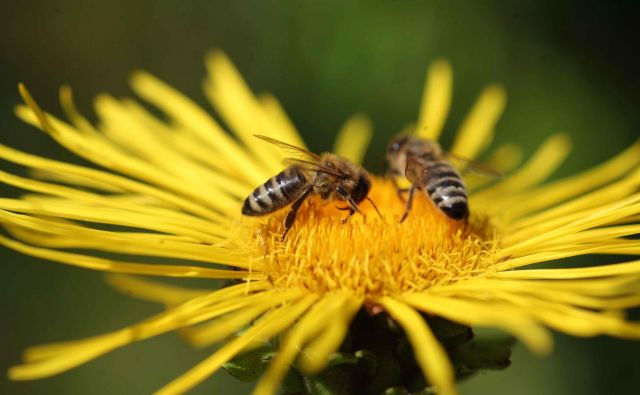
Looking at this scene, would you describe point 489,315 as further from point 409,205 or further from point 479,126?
point 479,126

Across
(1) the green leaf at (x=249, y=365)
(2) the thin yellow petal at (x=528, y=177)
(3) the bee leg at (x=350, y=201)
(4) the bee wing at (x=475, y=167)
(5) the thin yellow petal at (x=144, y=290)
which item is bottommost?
(1) the green leaf at (x=249, y=365)

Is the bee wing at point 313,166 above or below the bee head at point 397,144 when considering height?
below

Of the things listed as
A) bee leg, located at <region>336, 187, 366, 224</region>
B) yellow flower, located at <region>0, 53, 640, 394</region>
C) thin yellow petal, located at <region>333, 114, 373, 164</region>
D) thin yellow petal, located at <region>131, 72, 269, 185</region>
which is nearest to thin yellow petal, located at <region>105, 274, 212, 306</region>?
yellow flower, located at <region>0, 53, 640, 394</region>

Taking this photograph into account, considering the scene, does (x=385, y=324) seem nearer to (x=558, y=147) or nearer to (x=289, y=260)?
(x=289, y=260)

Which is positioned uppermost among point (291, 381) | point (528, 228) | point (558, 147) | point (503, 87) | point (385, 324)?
point (503, 87)

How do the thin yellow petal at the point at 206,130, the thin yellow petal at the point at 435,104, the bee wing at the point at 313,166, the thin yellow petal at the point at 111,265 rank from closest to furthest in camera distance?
the thin yellow petal at the point at 111,265
the bee wing at the point at 313,166
the thin yellow petal at the point at 206,130
the thin yellow petal at the point at 435,104

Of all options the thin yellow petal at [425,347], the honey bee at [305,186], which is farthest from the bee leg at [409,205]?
the thin yellow petal at [425,347]

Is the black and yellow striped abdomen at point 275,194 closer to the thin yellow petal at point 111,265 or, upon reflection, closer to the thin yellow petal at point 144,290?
the thin yellow petal at point 111,265

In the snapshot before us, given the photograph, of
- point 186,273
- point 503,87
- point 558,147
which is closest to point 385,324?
point 186,273

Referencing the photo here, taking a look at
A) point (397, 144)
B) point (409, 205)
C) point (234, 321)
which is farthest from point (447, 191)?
point (234, 321)
